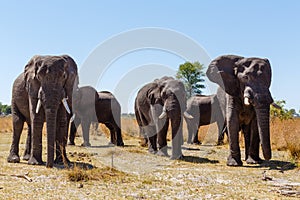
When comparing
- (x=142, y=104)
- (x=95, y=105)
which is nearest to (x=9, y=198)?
(x=142, y=104)

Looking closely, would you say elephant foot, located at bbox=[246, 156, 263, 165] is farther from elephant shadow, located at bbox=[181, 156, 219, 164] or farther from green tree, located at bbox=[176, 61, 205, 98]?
green tree, located at bbox=[176, 61, 205, 98]

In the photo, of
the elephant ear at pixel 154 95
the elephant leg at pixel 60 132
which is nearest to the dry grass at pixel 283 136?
the elephant ear at pixel 154 95

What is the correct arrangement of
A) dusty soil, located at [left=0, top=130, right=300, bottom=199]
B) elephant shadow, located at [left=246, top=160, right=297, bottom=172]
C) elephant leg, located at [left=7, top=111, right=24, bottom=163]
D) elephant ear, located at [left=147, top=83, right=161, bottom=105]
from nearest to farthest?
dusty soil, located at [left=0, top=130, right=300, bottom=199]
elephant shadow, located at [left=246, top=160, right=297, bottom=172]
elephant leg, located at [left=7, top=111, right=24, bottom=163]
elephant ear, located at [left=147, top=83, right=161, bottom=105]

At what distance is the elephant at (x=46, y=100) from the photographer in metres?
9.96

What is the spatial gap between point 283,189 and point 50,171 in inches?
198

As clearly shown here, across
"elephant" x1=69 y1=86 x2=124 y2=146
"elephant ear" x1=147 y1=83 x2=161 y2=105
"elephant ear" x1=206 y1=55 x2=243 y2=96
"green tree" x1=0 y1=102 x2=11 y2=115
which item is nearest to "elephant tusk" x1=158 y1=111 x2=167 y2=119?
"elephant ear" x1=147 y1=83 x2=161 y2=105

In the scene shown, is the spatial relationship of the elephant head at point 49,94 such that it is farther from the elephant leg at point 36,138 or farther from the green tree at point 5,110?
the green tree at point 5,110

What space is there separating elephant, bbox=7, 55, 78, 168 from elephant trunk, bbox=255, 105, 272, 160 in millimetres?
4698

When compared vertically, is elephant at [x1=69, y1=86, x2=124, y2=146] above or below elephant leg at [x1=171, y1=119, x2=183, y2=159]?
above

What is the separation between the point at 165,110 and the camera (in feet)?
41.9

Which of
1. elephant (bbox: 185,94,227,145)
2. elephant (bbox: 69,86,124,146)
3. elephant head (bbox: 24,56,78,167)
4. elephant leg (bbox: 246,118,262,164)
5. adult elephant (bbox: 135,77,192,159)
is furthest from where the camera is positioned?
elephant (bbox: 185,94,227,145)

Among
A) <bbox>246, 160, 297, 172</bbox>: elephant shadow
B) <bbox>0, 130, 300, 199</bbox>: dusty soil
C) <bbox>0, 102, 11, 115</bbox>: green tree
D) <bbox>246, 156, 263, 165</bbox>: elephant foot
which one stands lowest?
<bbox>0, 130, 300, 199</bbox>: dusty soil

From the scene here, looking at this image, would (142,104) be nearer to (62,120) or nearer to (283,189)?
(62,120)

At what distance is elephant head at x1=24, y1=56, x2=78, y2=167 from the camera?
9.93 metres
